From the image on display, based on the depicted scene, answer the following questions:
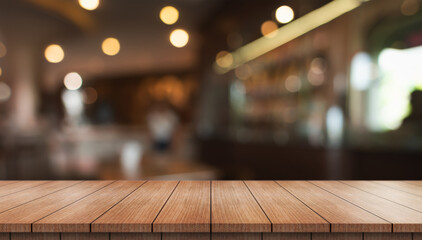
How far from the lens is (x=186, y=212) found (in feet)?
3.77

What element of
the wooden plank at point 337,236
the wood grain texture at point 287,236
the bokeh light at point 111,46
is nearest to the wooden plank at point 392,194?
the wooden plank at point 337,236

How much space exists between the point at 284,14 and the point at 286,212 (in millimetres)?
3909

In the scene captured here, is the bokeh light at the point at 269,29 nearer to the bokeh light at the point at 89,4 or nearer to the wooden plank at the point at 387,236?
the bokeh light at the point at 89,4

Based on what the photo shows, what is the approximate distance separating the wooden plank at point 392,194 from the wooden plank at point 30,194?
136 centimetres

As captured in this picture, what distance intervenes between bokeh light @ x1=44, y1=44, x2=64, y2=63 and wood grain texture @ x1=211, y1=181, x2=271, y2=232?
3172 millimetres

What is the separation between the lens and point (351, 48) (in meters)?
4.08

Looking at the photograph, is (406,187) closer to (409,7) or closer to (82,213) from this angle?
(82,213)

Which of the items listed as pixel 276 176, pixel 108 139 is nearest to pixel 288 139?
pixel 276 176

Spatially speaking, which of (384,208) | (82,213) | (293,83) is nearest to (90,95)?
(293,83)

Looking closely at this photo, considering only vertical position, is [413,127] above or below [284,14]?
below

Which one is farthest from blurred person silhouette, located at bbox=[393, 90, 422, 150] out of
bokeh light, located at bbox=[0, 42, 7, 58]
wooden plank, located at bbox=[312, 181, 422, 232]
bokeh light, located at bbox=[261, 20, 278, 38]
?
bokeh light, located at bbox=[0, 42, 7, 58]

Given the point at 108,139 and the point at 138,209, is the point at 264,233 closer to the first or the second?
the point at 138,209

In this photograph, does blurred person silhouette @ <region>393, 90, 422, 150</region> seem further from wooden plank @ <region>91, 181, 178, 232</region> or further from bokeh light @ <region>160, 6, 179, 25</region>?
bokeh light @ <region>160, 6, 179, 25</region>

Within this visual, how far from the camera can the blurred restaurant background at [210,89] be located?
365 cm
